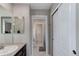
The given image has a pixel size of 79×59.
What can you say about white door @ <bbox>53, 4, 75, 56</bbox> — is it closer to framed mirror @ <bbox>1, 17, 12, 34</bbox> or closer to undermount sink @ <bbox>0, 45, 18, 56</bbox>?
undermount sink @ <bbox>0, 45, 18, 56</bbox>

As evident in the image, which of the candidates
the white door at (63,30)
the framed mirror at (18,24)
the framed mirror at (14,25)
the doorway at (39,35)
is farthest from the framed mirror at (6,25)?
the white door at (63,30)

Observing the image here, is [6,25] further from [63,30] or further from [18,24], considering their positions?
[63,30]

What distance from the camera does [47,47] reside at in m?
3.62

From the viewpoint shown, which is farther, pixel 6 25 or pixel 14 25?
pixel 14 25

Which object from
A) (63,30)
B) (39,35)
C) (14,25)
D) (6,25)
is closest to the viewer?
(63,30)

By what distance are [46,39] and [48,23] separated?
0.51 m

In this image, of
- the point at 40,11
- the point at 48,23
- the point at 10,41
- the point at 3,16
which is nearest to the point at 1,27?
the point at 3,16

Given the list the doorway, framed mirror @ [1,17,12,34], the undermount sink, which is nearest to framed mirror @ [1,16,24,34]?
framed mirror @ [1,17,12,34]

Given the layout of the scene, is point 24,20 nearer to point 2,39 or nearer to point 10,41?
point 10,41

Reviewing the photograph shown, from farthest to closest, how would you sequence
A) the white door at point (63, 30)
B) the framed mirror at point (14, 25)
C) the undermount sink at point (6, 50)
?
the framed mirror at point (14, 25), the white door at point (63, 30), the undermount sink at point (6, 50)

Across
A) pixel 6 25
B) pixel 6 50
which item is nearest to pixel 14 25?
pixel 6 25

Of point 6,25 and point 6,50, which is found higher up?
point 6,25

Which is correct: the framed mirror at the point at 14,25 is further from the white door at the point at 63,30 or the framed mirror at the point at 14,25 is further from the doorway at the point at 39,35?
the white door at the point at 63,30

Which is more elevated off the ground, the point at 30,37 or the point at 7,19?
the point at 7,19
